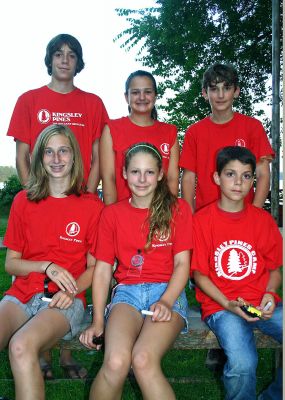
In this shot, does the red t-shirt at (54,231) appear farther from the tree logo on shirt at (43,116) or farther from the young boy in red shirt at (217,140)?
the young boy in red shirt at (217,140)

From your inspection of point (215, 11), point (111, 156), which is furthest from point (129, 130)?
point (215, 11)

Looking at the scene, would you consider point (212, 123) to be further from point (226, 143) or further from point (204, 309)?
point (204, 309)

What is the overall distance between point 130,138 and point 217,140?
2.17 feet

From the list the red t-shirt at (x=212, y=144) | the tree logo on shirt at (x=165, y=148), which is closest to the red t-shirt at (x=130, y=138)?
the tree logo on shirt at (x=165, y=148)

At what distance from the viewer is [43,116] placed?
3943 millimetres

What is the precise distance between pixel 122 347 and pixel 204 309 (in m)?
0.72

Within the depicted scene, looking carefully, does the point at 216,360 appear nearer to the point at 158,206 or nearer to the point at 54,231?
the point at 158,206

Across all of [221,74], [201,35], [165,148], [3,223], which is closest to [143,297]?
[165,148]

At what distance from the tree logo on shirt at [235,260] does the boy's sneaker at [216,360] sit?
120 centimetres

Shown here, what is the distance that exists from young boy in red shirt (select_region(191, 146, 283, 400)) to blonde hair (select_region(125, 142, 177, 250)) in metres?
0.21

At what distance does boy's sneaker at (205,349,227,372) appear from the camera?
404cm

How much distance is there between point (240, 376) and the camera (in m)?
2.78

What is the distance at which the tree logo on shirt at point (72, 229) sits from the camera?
3264 millimetres

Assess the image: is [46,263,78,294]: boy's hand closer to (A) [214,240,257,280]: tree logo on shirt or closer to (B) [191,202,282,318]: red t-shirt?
(B) [191,202,282,318]: red t-shirt
